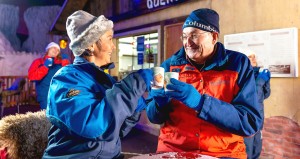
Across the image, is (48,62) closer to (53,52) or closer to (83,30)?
(53,52)

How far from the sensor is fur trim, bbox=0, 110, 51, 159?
7.47ft

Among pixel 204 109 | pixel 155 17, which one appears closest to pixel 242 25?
pixel 155 17

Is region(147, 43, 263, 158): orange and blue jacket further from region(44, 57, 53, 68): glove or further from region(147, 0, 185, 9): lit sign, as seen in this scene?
region(147, 0, 185, 9): lit sign

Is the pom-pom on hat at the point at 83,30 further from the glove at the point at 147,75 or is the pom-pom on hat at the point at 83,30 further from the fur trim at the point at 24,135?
the fur trim at the point at 24,135

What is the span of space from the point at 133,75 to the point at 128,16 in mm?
7305

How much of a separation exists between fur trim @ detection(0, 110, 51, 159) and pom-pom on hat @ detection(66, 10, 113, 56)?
87cm

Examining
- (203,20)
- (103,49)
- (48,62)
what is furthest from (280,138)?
(48,62)

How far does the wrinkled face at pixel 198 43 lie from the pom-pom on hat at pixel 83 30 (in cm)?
75

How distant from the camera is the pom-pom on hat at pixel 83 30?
2.13 meters

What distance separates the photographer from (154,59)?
825cm

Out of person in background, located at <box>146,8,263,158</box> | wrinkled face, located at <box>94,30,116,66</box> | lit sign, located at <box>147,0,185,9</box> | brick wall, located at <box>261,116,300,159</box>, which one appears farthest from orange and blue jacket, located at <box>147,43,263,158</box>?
lit sign, located at <box>147,0,185,9</box>

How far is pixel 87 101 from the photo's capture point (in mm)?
1697

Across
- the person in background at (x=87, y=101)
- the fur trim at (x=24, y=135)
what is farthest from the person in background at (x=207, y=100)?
the fur trim at (x=24, y=135)

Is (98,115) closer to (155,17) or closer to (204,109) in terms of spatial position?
(204,109)
